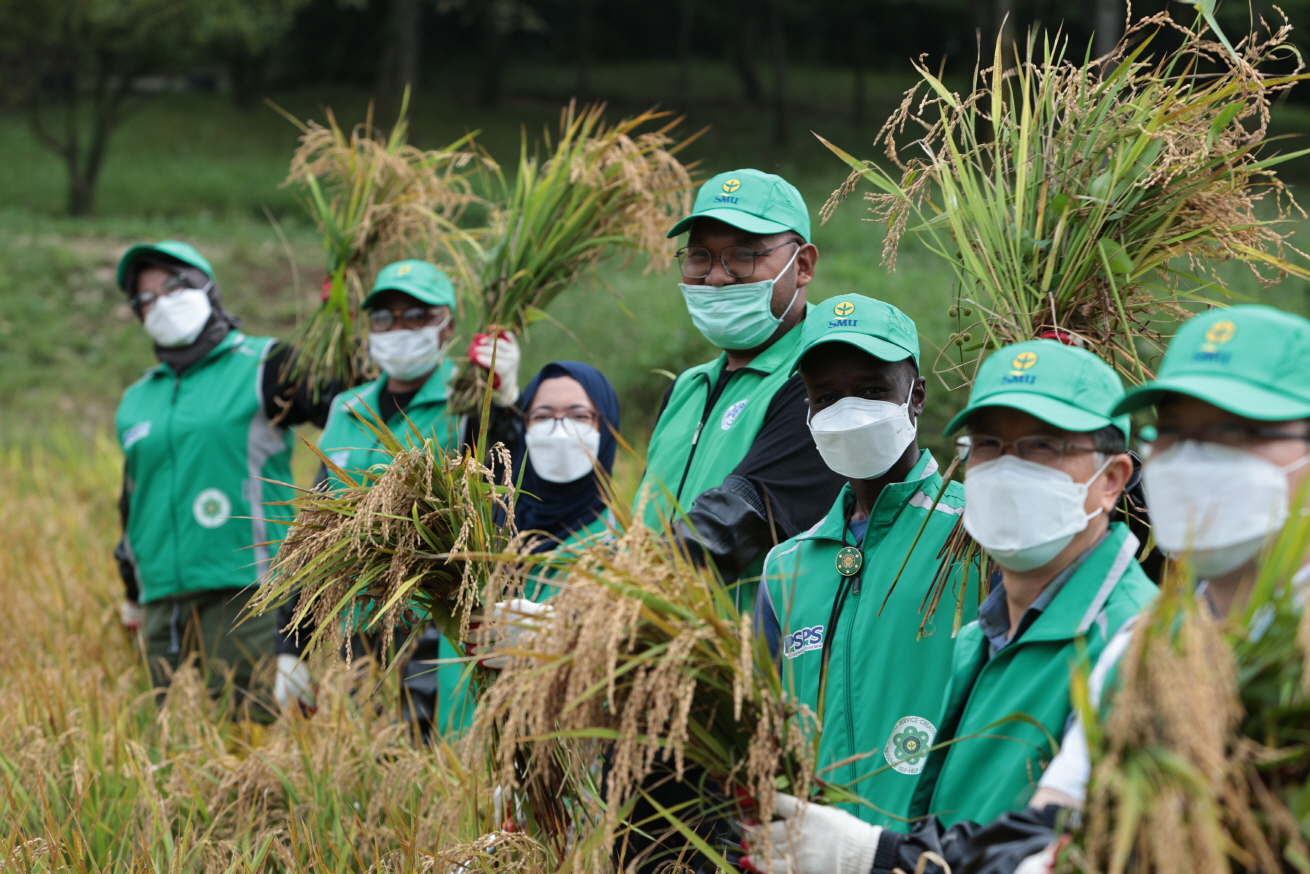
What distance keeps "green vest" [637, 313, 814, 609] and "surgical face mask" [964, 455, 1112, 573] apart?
0.90m

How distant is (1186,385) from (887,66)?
3868 centimetres

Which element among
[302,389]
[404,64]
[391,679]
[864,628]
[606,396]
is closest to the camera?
[864,628]

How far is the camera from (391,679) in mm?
4238

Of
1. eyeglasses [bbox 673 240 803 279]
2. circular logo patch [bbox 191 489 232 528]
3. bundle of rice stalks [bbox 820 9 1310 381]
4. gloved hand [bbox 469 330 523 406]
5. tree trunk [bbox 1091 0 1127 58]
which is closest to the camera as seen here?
bundle of rice stalks [bbox 820 9 1310 381]

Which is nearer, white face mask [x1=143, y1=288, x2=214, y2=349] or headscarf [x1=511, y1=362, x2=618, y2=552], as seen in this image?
headscarf [x1=511, y1=362, x2=618, y2=552]

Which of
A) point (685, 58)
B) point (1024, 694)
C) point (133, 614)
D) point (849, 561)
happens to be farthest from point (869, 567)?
point (685, 58)

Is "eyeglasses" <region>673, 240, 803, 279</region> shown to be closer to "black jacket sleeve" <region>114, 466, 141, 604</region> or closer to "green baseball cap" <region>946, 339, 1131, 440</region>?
"green baseball cap" <region>946, 339, 1131, 440</region>

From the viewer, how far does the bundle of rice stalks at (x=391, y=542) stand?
2418mm

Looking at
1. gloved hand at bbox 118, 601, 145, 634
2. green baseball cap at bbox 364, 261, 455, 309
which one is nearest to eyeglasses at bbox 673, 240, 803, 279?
green baseball cap at bbox 364, 261, 455, 309

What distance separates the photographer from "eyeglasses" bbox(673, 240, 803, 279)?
311 centimetres

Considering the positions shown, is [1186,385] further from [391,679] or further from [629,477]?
[629,477]

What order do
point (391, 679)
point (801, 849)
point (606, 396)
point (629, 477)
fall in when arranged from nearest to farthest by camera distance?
point (801, 849), point (606, 396), point (391, 679), point (629, 477)

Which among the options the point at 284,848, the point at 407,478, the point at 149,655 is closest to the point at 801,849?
the point at 407,478

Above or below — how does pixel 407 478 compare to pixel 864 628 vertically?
above
